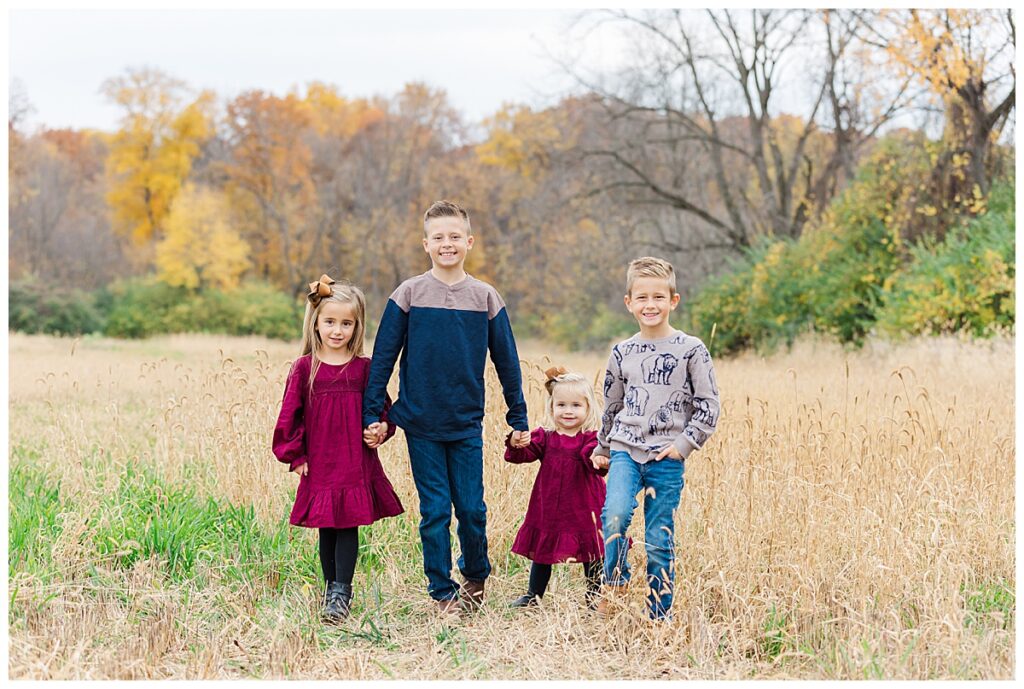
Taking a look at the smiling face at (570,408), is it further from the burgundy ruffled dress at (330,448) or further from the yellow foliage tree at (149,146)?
the yellow foliage tree at (149,146)

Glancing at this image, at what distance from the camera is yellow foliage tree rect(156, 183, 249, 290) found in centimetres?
3272

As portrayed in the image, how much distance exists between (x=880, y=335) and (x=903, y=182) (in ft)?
9.16

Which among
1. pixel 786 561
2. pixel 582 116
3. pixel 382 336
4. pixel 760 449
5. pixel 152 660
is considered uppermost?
pixel 582 116

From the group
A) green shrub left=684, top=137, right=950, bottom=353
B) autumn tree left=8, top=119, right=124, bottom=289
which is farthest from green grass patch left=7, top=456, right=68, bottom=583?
autumn tree left=8, top=119, right=124, bottom=289

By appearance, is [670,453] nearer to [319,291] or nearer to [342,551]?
[342,551]

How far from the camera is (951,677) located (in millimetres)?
3707

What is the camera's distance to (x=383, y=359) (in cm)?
432

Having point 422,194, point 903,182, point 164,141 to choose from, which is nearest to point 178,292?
point 164,141

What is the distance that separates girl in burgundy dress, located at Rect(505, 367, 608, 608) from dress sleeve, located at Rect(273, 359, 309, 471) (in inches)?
36.9

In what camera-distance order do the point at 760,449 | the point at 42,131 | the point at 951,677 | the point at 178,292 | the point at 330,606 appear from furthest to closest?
the point at 42,131, the point at 178,292, the point at 760,449, the point at 330,606, the point at 951,677

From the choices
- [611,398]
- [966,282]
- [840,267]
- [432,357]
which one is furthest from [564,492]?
[840,267]

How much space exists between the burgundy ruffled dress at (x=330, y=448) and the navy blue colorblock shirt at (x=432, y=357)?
106 mm

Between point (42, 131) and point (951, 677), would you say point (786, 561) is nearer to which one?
point (951, 677)

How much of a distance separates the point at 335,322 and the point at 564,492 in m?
1.27
